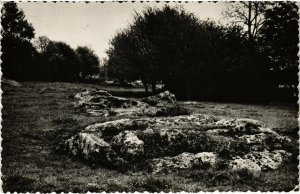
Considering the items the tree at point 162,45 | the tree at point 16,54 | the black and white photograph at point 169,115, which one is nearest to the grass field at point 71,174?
the black and white photograph at point 169,115

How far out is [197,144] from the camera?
17.2 m

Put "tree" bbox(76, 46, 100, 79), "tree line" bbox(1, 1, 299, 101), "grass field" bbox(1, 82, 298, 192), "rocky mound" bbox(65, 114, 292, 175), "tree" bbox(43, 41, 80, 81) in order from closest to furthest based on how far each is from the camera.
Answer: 1. "grass field" bbox(1, 82, 298, 192)
2. "rocky mound" bbox(65, 114, 292, 175)
3. "tree line" bbox(1, 1, 299, 101)
4. "tree" bbox(43, 41, 80, 81)
5. "tree" bbox(76, 46, 100, 79)

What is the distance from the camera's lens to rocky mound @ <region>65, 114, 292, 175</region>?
51.4 ft

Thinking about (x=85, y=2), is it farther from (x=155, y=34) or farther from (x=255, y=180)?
(x=155, y=34)

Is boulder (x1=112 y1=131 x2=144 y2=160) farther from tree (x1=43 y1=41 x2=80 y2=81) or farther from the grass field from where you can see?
tree (x1=43 y1=41 x2=80 y2=81)

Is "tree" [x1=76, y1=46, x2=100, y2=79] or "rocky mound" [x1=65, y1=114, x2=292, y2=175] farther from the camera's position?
"tree" [x1=76, y1=46, x2=100, y2=79]

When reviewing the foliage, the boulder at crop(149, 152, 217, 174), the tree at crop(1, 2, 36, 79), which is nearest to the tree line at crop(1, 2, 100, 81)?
the tree at crop(1, 2, 36, 79)

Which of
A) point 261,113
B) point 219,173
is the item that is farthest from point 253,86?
point 219,173

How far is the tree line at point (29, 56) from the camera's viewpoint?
3155cm

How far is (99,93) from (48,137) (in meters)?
14.1

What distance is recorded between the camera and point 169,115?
26.6 meters

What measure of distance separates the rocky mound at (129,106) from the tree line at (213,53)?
13.8m

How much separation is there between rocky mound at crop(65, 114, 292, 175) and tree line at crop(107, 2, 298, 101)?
19197 millimetres

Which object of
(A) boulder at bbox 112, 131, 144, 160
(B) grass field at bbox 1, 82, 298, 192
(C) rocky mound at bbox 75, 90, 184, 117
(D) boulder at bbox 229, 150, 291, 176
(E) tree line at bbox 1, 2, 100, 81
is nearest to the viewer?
(B) grass field at bbox 1, 82, 298, 192
